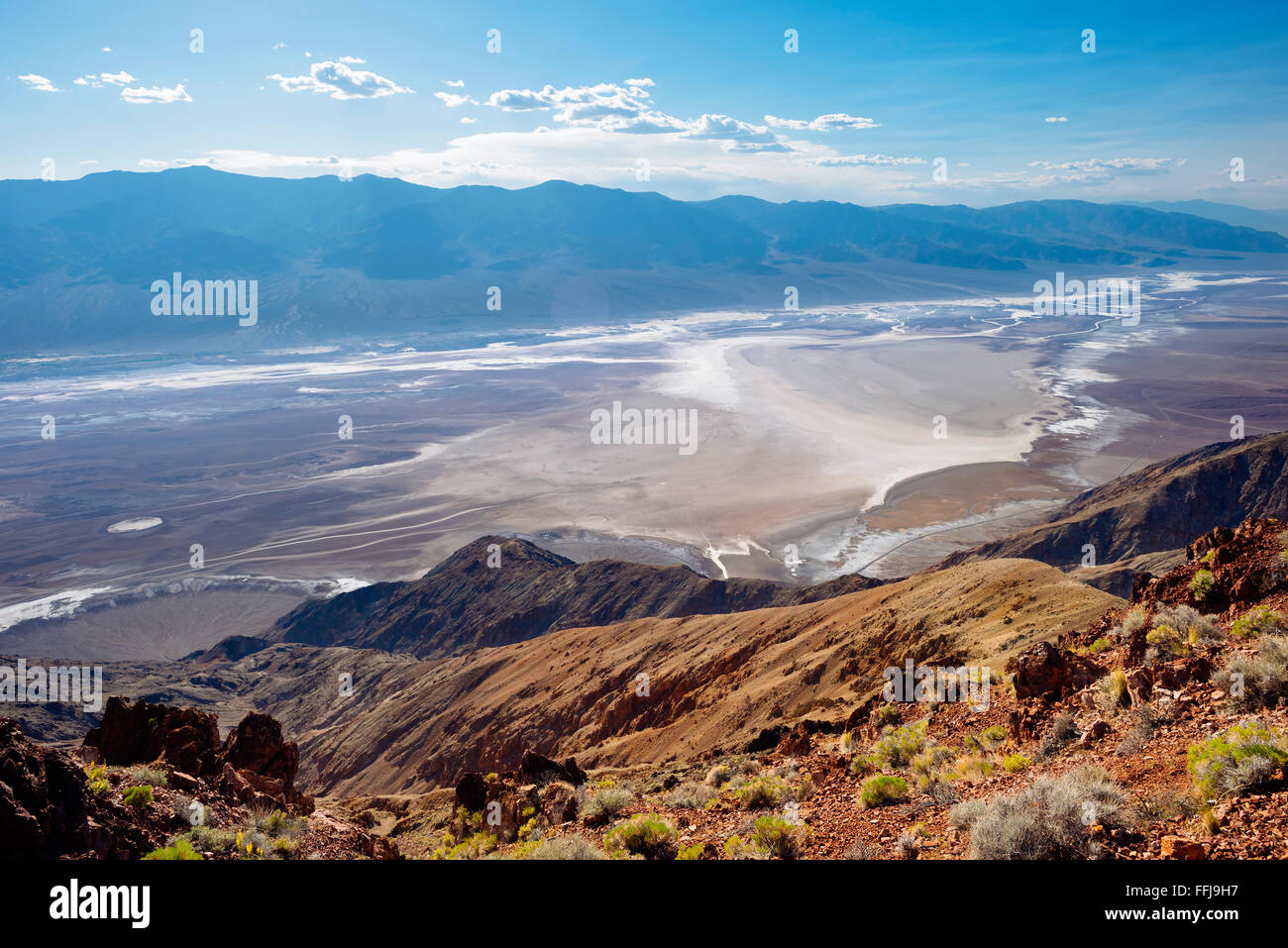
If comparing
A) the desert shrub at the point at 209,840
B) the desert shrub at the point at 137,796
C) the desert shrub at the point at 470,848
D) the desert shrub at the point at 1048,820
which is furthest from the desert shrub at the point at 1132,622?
the desert shrub at the point at 137,796

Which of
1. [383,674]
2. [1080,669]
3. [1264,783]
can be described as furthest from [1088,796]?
[383,674]

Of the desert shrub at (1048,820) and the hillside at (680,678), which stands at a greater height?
the desert shrub at (1048,820)

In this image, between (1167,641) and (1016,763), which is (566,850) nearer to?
(1016,763)

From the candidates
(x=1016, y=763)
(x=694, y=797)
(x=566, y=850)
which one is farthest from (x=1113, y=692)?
(x=566, y=850)

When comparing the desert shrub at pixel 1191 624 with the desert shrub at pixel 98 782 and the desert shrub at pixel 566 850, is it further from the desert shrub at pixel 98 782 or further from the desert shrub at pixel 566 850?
the desert shrub at pixel 98 782

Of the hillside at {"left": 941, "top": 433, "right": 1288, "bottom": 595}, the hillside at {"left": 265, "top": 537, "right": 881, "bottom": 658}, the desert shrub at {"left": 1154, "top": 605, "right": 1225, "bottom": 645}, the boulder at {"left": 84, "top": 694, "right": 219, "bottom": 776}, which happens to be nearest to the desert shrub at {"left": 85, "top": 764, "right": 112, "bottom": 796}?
the boulder at {"left": 84, "top": 694, "right": 219, "bottom": 776}

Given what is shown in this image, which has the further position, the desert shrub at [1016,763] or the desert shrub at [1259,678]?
the desert shrub at [1016,763]

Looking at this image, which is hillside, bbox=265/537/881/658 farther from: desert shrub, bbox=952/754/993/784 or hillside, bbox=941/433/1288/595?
desert shrub, bbox=952/754/993/784
